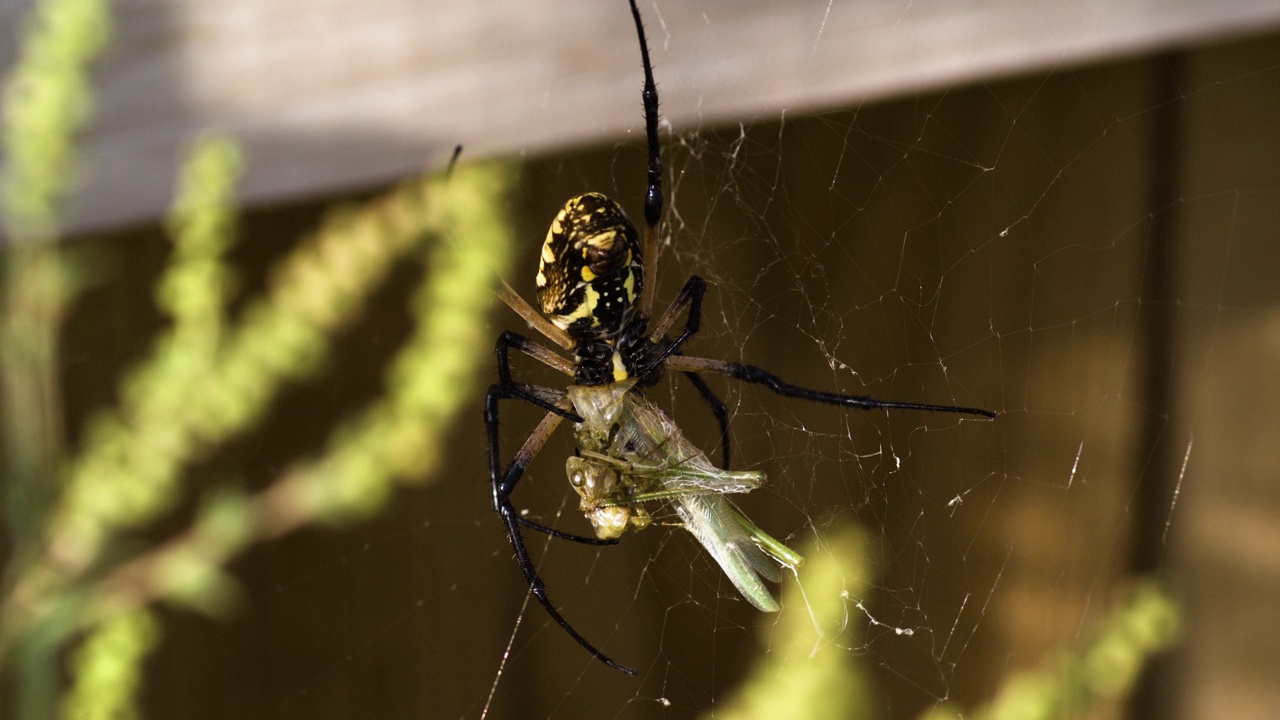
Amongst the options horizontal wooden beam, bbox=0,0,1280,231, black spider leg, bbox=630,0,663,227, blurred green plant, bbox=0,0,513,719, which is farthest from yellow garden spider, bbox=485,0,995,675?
blurred green plant, bbox=0,0,513,719

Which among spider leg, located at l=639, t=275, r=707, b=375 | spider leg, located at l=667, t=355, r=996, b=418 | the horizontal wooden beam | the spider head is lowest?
spider leg, located at l=667, t=355, r=996, b=418

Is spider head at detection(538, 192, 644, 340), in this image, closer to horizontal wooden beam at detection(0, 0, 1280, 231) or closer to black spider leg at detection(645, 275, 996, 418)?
black spider leg at detection(645, 275, 996, 418)

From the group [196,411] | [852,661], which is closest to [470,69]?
[196,411]

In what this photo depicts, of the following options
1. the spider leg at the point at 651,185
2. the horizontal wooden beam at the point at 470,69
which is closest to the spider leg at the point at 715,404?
the spider leg at the point at 651,185

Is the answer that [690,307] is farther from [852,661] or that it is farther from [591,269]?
[852,661]

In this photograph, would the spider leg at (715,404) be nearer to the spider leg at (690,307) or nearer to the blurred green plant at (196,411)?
the spider leg at (690,307)

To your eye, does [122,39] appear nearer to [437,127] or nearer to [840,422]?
[437,127]

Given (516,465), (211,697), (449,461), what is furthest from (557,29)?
(211,697)
